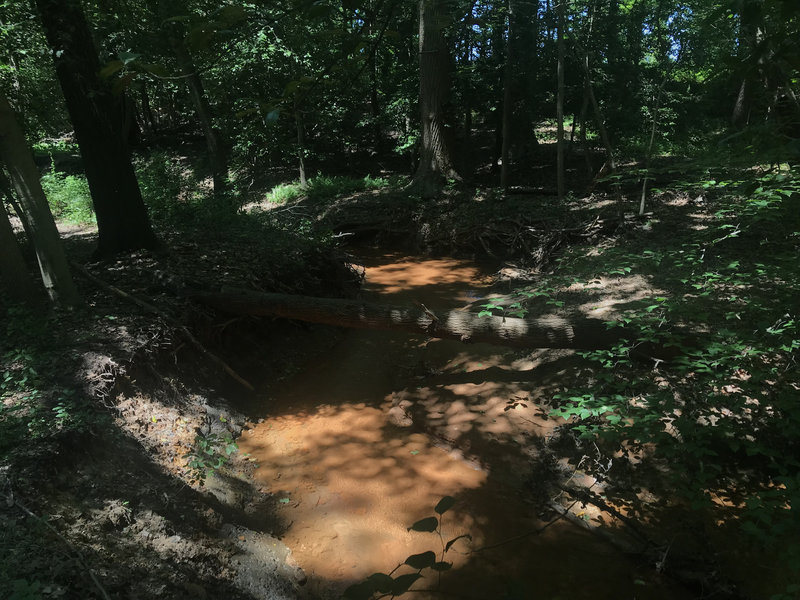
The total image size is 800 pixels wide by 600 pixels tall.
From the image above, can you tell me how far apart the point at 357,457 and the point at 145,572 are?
95.9 inches

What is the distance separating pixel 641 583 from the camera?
11.3 feet

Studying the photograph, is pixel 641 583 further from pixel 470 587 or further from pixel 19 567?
pixel 19 567

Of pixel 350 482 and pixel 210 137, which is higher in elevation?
pixel 210 137

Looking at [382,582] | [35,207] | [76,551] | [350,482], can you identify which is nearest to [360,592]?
[382,582]

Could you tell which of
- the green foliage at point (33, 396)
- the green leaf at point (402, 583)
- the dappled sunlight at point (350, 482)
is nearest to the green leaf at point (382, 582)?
the green leaf at point (402, 583)

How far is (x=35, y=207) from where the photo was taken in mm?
4785

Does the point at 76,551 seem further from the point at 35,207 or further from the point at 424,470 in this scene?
the point at 35,207

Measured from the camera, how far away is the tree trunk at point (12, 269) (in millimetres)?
5246

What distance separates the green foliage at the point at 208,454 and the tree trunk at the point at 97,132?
3.85 metres

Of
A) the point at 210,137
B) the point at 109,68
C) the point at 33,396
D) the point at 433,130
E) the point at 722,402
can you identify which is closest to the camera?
the point at 109,68

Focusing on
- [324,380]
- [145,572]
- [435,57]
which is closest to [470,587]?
[145,572]

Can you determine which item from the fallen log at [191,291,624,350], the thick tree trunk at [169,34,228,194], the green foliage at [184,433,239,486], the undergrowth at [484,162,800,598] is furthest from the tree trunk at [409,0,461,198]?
the green foliage at [184,433,239,486]

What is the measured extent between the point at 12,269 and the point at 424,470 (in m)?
5.15

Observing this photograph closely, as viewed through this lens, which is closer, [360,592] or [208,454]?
[360,592]
